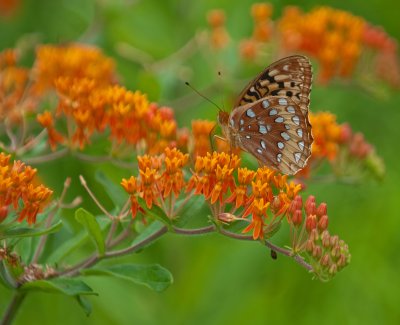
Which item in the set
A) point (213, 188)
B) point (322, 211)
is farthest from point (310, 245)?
point (213, 188)

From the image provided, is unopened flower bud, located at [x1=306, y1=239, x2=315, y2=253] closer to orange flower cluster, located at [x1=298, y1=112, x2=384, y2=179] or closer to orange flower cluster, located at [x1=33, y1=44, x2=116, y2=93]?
orange flower cluster, located at [x1=298, y1=112, x2=384, y2=179]

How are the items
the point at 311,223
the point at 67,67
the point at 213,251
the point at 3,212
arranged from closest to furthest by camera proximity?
the point at 3,212, the point at 311,223, the point at 67,67, the point at 213,251

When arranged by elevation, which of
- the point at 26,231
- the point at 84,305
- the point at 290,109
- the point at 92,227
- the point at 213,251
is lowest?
the point at 213,251

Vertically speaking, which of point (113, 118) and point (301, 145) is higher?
point (113, 118)

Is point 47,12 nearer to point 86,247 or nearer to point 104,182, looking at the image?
point 86,247

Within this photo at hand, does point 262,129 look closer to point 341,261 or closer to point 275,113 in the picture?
point 275,113

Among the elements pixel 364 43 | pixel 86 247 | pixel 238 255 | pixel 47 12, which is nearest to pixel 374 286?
pixel 238 255

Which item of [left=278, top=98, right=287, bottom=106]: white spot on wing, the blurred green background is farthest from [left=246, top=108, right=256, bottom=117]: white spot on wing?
the blurred green background
